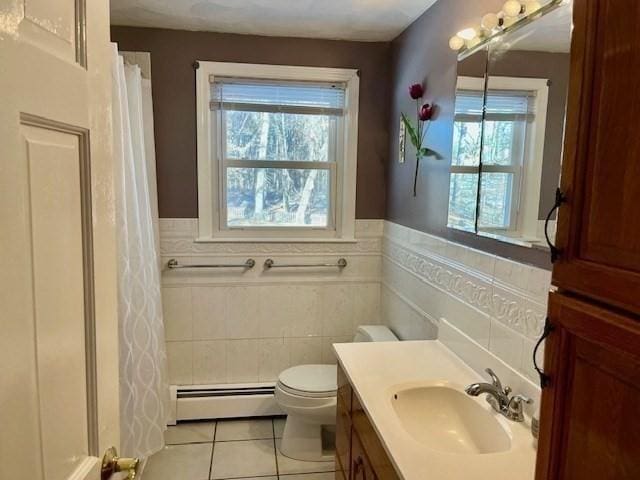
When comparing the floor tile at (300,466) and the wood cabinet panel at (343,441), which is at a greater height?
the wood cabinet panel at (343,441)

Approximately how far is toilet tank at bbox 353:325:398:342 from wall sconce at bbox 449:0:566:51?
1527 millimetres

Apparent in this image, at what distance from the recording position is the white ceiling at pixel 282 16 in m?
2.36

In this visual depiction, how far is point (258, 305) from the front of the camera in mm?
3064

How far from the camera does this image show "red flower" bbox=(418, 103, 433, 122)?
7.63 feet

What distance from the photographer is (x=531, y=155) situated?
1581 mm

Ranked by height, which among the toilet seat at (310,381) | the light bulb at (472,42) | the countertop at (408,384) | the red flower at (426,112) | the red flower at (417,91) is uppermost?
the light bulb at (472,42)

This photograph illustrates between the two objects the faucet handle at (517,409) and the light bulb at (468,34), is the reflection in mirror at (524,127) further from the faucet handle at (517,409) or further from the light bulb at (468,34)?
the faucet handle at (517,409)

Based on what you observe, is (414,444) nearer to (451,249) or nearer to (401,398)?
(401,398)

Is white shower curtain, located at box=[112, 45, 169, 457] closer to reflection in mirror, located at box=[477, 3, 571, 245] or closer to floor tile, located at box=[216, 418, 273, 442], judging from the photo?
floor tile, located at box=[216, 418, 273, 442]

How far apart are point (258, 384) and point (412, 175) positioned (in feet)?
5.41

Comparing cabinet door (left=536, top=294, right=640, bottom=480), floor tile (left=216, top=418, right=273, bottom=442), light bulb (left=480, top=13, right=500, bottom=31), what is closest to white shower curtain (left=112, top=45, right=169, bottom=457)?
floor tile (left=216, top=418, right=273, bottom=442)

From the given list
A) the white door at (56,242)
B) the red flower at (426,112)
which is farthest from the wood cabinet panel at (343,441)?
the red flower at (426,112)

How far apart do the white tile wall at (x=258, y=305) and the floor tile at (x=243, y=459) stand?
0.45 m

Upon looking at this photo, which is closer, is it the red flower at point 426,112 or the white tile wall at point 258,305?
the red flower at point 426,112
